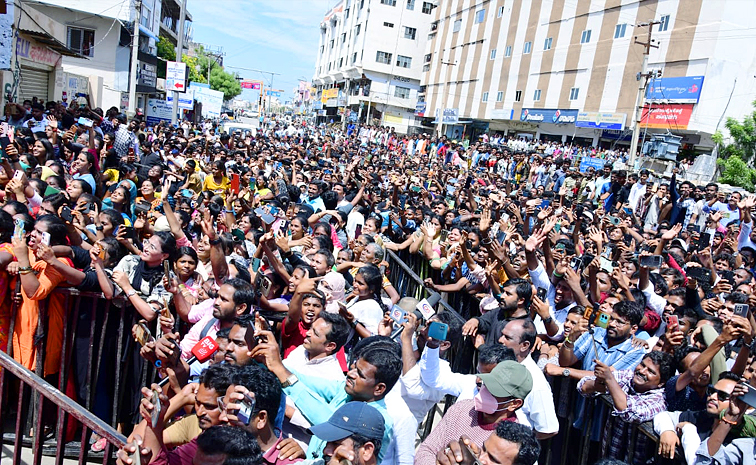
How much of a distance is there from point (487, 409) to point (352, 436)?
869 mm

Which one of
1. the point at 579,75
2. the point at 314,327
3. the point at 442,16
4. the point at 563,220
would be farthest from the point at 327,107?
the point at 314,327

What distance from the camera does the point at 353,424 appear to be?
8.68 feet

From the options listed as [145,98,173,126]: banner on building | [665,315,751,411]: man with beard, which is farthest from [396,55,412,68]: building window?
[665,315,751,411]: man with beard

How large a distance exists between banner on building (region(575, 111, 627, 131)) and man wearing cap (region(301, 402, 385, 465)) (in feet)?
111

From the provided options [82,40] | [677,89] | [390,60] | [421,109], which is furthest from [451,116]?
[82,40]

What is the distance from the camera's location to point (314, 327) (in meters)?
3.52

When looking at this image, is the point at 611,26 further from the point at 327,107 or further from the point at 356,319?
the point at 327,107

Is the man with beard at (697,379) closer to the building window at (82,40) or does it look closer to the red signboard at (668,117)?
the red signboard at (668,117)

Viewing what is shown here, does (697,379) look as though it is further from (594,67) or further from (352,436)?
(594,67)

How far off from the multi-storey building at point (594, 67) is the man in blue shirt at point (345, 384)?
26272 mm

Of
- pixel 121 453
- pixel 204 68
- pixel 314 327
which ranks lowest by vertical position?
pixel 121 453

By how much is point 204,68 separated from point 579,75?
2102 inches

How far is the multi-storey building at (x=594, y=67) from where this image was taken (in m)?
28.6

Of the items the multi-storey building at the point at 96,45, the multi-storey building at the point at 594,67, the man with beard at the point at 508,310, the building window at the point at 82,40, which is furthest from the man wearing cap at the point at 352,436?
the building window at the point at 82,40
